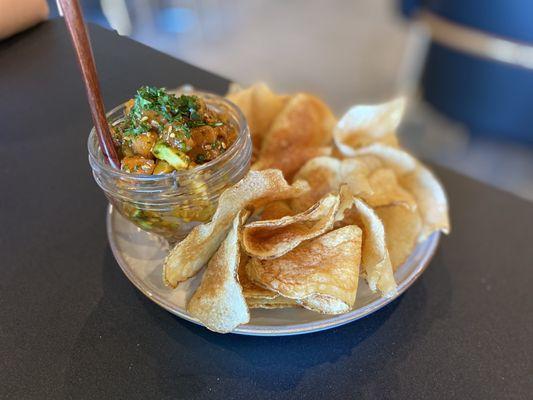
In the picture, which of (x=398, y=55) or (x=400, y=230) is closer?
(x=400, y=230)

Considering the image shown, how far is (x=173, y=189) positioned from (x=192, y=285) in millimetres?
152

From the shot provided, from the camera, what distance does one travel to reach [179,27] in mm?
3121

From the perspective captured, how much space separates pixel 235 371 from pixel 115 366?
0.54 feet

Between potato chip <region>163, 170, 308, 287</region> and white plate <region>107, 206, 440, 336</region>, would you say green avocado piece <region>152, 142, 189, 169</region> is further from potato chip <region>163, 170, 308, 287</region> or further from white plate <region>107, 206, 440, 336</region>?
white plate <region>107, 206, 440, 336</region>

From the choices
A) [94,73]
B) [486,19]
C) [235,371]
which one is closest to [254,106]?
[94,73]

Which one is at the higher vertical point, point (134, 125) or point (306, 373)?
point (134, 125)

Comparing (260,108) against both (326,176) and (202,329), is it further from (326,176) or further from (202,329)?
(202,329)

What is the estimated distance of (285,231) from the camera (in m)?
0.65

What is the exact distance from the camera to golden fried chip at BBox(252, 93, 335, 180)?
0.84m

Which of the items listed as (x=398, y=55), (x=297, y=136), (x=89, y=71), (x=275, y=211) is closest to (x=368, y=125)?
(x=297, y=136)

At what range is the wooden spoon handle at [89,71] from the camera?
1.65 ft

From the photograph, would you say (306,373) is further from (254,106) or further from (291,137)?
(254,106)

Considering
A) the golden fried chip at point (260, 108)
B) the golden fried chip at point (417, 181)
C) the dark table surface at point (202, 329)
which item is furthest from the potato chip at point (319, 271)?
the golden fried chip at point (260, 108)

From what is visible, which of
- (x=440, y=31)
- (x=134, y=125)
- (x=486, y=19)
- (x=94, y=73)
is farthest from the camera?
(x=440, y=31)
